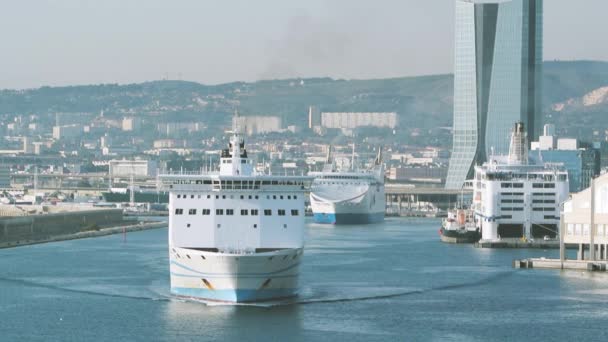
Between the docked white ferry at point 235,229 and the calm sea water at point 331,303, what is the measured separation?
640mm

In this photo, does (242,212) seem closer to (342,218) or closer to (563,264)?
(563,264)

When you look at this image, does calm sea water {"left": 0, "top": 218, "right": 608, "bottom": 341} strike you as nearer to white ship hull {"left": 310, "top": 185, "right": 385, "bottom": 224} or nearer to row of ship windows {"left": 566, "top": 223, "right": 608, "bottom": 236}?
row of ship windows {"left": 566, "top": 223, "right": 608, "bottom": 236}

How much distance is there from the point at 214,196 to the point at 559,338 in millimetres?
10603

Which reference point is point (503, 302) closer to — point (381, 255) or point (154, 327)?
point (154, 327)

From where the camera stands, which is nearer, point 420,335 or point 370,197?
point 420,335

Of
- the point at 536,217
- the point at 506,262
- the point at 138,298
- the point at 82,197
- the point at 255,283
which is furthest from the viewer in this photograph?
the point at 82,197

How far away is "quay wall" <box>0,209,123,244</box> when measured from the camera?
7881cm

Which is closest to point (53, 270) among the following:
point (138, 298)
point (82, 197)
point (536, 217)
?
point (138, 298)

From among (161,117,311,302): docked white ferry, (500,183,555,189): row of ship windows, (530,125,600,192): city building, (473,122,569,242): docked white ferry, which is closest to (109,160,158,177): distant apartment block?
(530,125,600,192): city building

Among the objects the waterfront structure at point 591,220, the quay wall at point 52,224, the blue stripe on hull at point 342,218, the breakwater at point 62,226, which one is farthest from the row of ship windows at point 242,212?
the blue stripe on hull at point 342,218

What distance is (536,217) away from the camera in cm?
7669

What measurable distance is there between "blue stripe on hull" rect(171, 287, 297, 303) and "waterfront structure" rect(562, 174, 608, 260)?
54.5 feet

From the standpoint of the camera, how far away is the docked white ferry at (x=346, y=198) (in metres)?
107

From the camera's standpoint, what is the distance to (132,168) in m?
193
